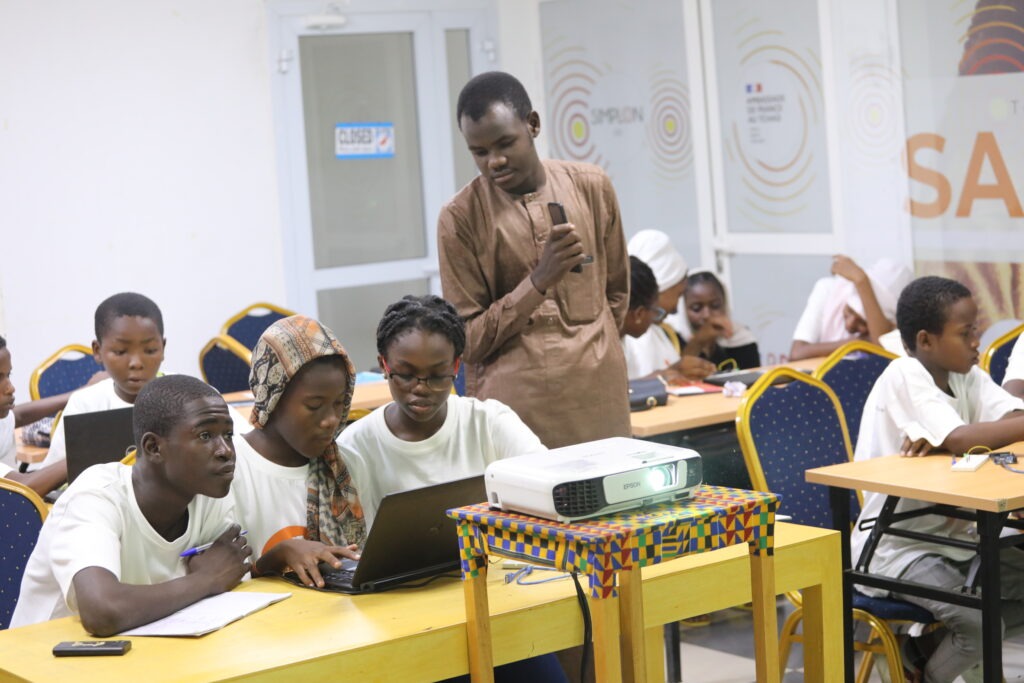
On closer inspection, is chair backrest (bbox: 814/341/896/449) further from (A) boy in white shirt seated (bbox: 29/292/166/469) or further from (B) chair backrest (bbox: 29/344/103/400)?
(B) chair backrest (bbox: 29/344/103/400)

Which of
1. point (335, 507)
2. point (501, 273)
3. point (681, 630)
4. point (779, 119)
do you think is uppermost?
point (779, 119)

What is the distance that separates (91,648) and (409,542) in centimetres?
50

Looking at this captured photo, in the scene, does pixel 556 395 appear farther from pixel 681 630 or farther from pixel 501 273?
pixel 681 630

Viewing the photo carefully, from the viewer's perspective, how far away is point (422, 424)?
2688 mm

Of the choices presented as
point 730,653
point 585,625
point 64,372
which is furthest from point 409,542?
point 64,372

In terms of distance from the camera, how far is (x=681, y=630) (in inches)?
177

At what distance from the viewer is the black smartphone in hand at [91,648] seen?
2.00 m

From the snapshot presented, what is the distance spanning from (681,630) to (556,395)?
172cm

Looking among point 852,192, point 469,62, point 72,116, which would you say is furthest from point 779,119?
point 72,116

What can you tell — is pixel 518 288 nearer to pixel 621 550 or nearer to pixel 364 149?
pixel 621 550

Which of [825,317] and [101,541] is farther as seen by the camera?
[825,317]

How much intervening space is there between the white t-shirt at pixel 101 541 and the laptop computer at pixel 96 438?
3.07 feet

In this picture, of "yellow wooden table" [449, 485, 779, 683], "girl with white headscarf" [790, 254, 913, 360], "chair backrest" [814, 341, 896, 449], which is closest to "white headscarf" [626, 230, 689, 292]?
"girl with white headscarf" [790, 254, 913, 360]

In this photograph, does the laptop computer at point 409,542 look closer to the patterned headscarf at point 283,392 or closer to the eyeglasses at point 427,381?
the patterned headscarf at point 283,392
